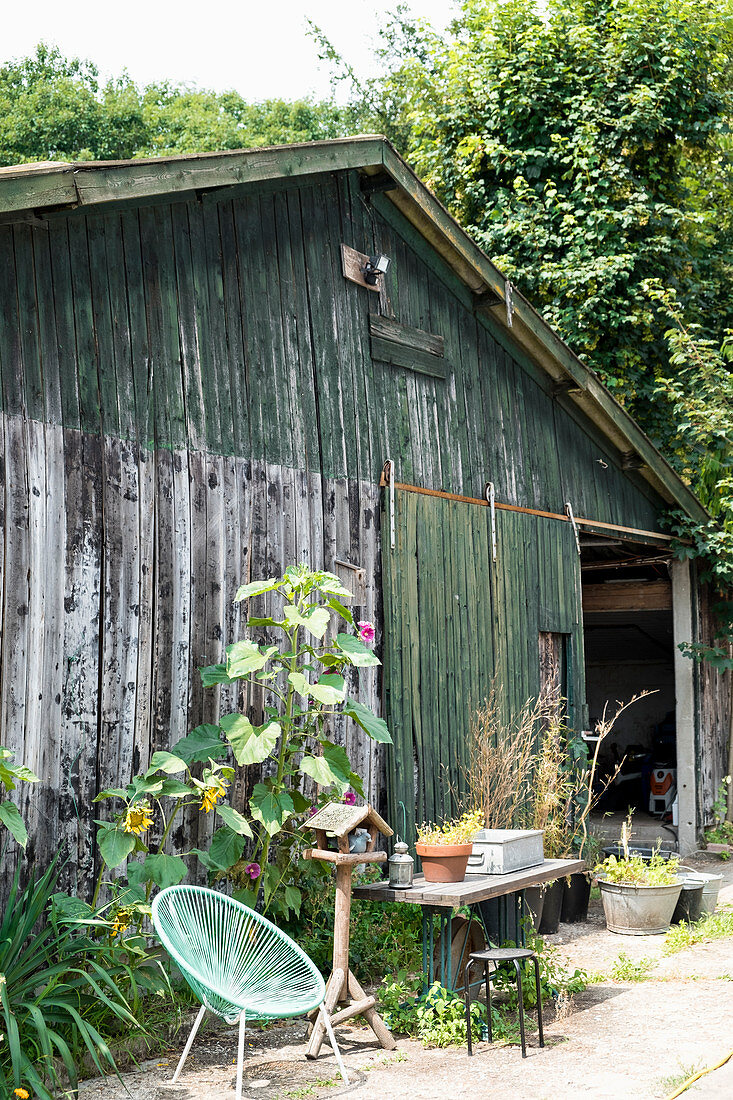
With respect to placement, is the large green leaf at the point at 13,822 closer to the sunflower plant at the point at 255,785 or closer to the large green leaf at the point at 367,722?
the sunflower plant at the point at 255,785

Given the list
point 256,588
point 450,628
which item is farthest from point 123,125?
point 256,588

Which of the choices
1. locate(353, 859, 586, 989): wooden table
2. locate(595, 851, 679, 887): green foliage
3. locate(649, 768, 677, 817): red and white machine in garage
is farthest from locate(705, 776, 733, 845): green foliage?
locate(353, 859, 586, 989): wooden table

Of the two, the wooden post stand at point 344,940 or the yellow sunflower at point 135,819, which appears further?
the wooden post stand at point 344,940

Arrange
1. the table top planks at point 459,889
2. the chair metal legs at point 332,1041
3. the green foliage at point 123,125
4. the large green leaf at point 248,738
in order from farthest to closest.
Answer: the green foliage at point 123,125 < the large green leaf at point 248,738 < the table top planks at point 459,889 < the chair metal legs at point 332,1041

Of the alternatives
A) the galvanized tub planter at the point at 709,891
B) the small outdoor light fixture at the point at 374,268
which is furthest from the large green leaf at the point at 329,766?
the galvanized tub planter at the point at 709,891

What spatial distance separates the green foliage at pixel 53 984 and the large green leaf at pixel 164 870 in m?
0.30

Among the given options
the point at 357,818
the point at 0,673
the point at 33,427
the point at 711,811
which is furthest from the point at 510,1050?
the point at 711,811

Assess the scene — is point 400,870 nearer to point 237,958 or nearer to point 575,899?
point 237,958

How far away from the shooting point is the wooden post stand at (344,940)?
4.96m

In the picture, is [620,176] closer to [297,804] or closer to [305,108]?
[297,804]

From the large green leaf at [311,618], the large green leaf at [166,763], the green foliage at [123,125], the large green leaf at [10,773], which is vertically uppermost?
the green foliage at [123,125]

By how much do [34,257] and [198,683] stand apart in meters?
2.32

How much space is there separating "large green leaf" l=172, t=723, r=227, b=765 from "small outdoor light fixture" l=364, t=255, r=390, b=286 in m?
3.38

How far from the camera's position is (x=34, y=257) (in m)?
5.08
